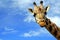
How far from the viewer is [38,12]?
91.0ft

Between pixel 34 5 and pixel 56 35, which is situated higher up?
pixel 34 5

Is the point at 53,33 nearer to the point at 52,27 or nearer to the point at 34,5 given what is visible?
the point at 52,27

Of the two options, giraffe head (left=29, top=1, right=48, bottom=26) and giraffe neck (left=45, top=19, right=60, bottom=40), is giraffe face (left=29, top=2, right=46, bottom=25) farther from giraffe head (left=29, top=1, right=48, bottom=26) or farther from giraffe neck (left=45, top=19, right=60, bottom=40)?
giraffe neck (left=45, top=19, right=60, bottom=40)

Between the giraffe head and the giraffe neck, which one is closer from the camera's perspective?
the giraffe head

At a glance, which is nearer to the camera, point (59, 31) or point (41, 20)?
point (41, 20)

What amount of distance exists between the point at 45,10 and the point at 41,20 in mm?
1079

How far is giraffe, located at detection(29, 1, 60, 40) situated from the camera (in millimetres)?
27172

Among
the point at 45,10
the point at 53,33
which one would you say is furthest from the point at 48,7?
the point at 53,33

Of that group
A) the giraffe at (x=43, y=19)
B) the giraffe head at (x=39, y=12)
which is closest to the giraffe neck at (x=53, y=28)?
the giraffe at (x=43, y=19)

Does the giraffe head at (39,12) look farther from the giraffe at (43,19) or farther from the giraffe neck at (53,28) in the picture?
the giraffe neck at (53,28)

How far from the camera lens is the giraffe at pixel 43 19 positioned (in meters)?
27.2

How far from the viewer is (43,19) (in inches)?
1072

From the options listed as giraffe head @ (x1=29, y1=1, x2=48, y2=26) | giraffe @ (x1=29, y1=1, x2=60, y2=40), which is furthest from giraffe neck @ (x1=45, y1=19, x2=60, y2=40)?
giraffe head @ (x1=29, y1=1, x2=48, y2=26)

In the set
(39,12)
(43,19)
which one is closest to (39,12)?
(39,12)
